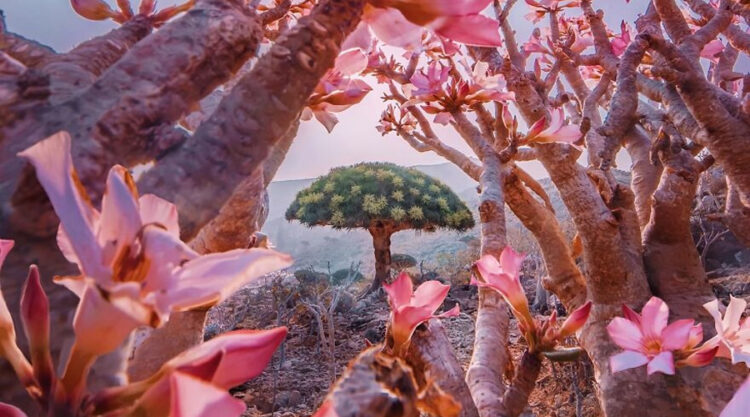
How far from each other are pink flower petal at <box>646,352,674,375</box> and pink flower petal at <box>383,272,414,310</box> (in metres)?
0.45

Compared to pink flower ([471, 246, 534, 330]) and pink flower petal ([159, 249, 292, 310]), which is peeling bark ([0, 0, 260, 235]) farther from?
pink flower ([471, 246, 534, 330])

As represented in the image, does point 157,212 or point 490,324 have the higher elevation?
point 157,212

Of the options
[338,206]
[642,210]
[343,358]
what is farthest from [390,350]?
[338,206]

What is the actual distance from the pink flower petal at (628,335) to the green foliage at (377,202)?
6159 millimetres

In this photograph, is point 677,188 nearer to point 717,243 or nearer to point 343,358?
point 343,358

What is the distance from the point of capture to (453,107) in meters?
1.45

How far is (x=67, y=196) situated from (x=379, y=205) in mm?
6909

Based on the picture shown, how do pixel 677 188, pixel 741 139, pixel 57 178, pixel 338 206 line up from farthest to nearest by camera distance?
pixel 338 206 → pixel 677 188 → pixel 741 139 → pixel 57 178

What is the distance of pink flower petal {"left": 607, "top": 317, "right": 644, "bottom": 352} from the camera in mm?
835

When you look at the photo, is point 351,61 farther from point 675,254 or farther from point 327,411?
point 675,254

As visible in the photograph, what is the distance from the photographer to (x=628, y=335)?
839 millimetres

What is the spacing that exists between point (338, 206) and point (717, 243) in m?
4.91

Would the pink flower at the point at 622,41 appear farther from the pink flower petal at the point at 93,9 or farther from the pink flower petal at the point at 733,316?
the pink flower petal at the point at 93,9

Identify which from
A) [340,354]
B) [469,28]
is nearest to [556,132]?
[469,28]
